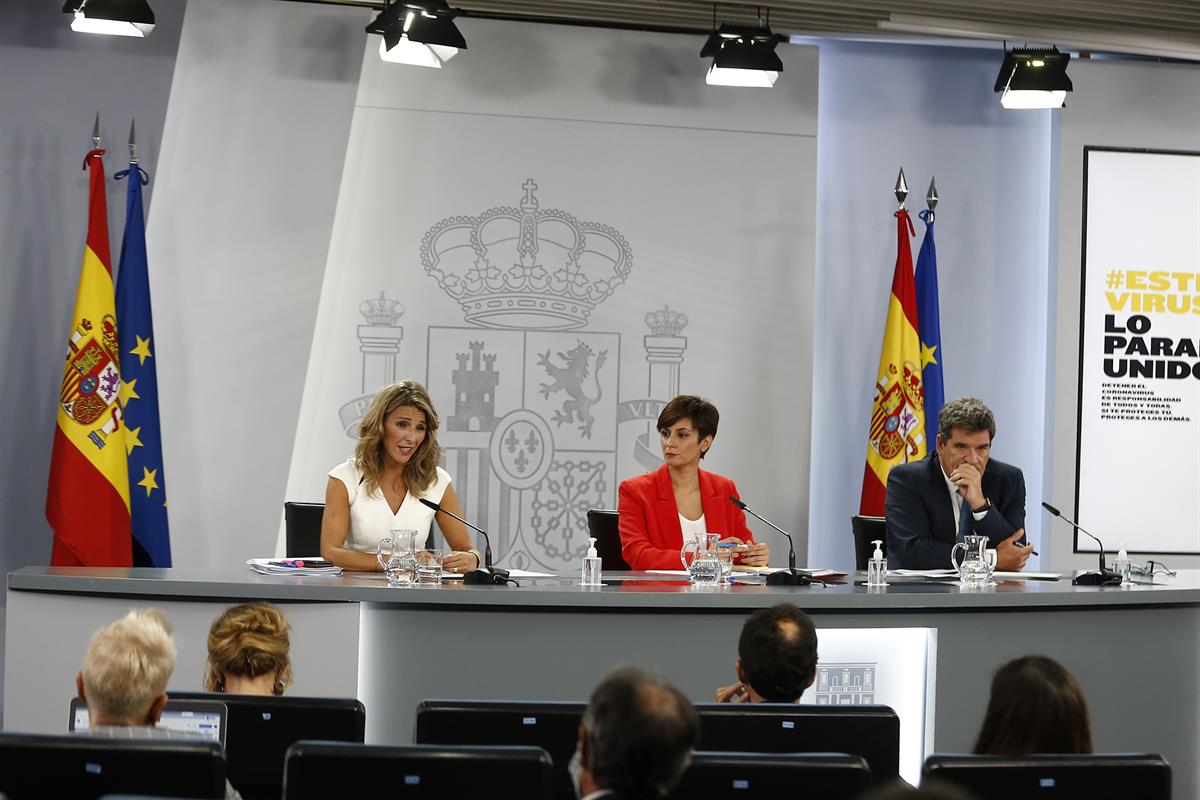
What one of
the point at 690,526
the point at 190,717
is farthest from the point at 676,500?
the point at 190,717

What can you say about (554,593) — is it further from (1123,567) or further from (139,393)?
(139,393)

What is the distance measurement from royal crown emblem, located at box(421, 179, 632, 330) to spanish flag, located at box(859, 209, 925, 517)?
135cm

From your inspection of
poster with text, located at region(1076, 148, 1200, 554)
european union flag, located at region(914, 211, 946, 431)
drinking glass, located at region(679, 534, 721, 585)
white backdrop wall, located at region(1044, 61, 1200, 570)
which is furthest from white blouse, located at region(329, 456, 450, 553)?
poster with text, located at region(1076, 148, 1200, 554)

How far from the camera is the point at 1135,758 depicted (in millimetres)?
2141

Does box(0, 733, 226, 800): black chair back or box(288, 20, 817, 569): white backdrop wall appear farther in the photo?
box(288, 20, 817, 569): white backdrop wall

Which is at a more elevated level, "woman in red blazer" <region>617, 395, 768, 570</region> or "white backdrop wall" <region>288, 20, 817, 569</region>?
"white backdrop wall" <region>288, 20, 817, 569</region>

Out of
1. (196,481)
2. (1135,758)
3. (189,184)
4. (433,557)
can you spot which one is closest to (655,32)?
(189,184)

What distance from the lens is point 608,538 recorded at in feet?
16.1

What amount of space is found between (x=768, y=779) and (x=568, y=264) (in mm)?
4422

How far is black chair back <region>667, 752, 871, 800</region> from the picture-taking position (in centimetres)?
205

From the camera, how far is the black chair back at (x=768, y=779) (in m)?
2.05

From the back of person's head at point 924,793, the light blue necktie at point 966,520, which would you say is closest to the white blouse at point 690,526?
the light blue necktie at point 966,520

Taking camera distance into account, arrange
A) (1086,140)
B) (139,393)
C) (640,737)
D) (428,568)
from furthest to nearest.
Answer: (1086,140) < (139,393) < (428,568) < (640,737)

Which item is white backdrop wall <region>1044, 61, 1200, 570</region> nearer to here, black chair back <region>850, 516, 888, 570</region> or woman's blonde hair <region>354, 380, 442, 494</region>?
black chair back <region>850, 516, 888, 570</region>
